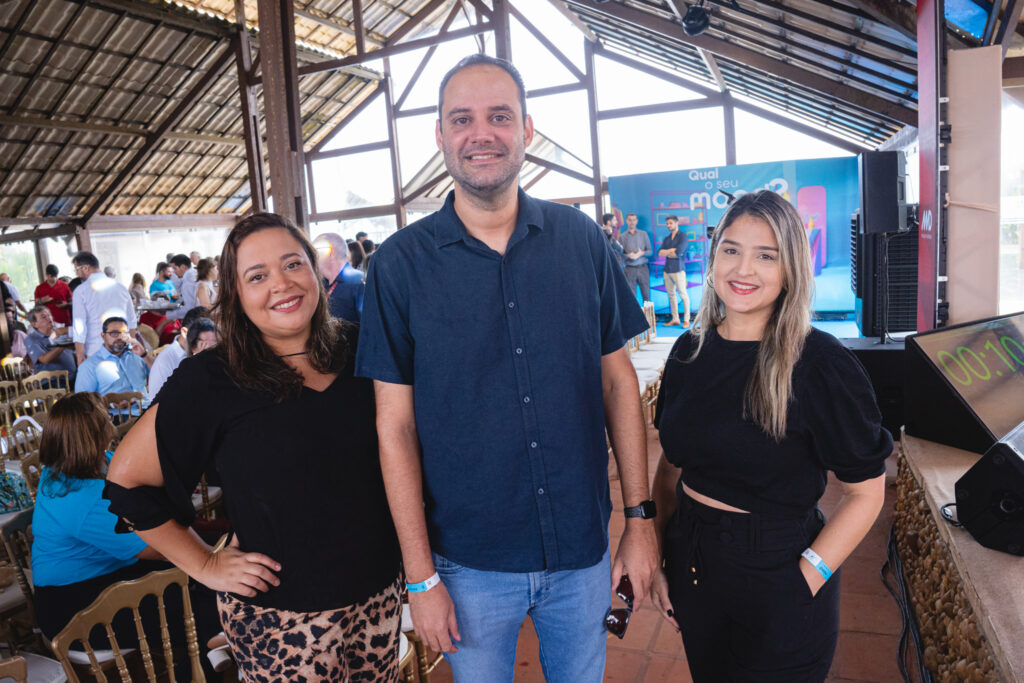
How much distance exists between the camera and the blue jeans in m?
1.27

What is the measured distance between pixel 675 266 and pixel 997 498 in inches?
328

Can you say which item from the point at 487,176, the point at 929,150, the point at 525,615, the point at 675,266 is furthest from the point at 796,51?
the point at 525,615

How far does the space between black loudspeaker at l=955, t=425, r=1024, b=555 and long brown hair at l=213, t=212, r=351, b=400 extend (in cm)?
168

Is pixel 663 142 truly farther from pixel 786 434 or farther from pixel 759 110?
pixel 786 434

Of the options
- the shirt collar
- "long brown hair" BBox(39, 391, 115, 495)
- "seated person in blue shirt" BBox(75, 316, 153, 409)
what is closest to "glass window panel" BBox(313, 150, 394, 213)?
"seated person in blue shirt" BBox(75, 316, 153, 409)

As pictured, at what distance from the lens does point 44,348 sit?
6.79 metres

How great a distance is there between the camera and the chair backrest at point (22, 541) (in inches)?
97.3

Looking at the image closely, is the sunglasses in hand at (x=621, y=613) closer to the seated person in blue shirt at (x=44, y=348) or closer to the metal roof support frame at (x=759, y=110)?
the seated person in blue shirt at (x=44, y=348)

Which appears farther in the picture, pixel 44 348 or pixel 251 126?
pixel 251 126

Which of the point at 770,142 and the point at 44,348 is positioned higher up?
the point at 770,142

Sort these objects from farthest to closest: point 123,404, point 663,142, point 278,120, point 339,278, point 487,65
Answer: point 663,142 < point 278,120 < point 123,404 < point 339,278 < point 487,65

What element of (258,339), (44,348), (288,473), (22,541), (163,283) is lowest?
(22,541)

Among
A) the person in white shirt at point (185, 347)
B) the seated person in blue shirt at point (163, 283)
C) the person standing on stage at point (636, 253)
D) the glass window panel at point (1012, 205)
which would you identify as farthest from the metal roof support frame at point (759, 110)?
the person in white shirt at point (185, 347)

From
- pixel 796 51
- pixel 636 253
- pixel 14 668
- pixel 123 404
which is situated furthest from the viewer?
pixel 636 253
